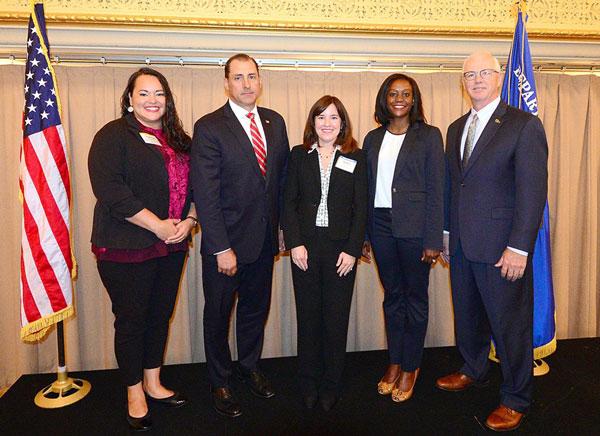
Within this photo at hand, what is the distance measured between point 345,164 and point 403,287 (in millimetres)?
845

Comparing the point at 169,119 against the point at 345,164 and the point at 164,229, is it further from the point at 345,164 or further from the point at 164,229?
the point at 345,164

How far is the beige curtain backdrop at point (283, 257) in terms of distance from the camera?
3086 mm

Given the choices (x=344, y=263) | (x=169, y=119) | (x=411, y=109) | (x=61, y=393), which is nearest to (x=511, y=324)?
(x=344, y=263)

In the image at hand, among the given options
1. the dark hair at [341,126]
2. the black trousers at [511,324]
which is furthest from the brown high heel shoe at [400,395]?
the dark hair at [341,126]

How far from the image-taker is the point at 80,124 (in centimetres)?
310

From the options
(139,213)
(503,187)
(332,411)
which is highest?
(503,187)

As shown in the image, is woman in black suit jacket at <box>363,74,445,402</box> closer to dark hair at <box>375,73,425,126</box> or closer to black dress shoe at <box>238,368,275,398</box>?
dark hair at <box>375,73,425,126</box>

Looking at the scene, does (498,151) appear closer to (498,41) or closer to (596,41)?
(498,41)

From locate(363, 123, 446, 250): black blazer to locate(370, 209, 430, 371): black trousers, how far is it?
81 mm

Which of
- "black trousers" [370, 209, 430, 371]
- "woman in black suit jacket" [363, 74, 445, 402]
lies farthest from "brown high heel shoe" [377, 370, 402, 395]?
"black trousers" [370, 209, 430, 371]

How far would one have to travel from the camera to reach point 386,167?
2479 millimetres

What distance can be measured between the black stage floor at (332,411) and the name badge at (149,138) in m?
1.55

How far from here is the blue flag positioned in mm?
2844

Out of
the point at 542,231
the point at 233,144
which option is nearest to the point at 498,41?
the point at 542,231
